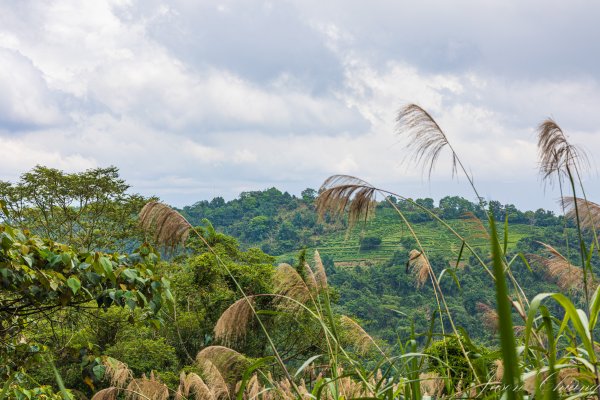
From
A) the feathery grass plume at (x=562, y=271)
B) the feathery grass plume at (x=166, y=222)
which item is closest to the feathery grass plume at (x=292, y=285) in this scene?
the feathery grass plume at (x=166, y=222)

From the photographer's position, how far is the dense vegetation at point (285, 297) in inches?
67.7

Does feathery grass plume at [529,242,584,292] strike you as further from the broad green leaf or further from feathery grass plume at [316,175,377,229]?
the broad green leaf

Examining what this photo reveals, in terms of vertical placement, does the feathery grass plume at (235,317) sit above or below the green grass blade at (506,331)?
below

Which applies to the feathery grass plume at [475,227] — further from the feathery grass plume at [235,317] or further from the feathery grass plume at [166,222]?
the feathery grass plume at [166,222]

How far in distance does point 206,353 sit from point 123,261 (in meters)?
0.62

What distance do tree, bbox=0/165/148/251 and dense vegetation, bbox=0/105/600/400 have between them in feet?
0.12

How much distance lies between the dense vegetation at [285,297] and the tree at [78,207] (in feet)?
0.12

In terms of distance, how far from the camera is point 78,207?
52.9 ft

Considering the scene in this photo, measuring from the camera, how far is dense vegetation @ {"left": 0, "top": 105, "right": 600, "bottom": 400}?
1721 mm

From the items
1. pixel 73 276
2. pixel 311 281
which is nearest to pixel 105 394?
pixel 73 276

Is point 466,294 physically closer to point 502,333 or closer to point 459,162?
point 459,162

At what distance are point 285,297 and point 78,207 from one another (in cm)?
1516

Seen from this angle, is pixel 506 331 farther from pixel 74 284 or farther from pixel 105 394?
pixel 105 394

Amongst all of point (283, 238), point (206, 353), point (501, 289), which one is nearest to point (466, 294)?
point (283, 238)
